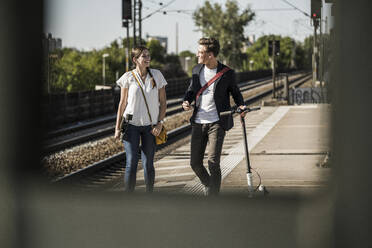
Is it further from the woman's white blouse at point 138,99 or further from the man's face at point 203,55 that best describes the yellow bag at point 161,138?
the man's face at point 203,55

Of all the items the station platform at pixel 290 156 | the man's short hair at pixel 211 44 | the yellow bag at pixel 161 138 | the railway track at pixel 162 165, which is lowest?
the railway track at pixel 162 165

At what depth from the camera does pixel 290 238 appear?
253 cm

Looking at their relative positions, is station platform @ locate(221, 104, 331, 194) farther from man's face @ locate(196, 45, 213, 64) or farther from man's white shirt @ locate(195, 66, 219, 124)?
man's face @ locate(196, 45, 213, 64)

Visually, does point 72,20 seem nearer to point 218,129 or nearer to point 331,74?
point 331,74

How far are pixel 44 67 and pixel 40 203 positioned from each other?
60cm

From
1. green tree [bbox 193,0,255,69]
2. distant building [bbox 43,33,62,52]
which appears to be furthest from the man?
distant building [bbox 43,33,62,52]

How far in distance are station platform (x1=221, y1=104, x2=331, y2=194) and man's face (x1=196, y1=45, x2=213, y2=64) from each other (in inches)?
33.2

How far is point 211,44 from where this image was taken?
4590 mm

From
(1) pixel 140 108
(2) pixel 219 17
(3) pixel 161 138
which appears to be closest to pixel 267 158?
(2) pixel 219 17

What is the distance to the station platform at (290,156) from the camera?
271 cm

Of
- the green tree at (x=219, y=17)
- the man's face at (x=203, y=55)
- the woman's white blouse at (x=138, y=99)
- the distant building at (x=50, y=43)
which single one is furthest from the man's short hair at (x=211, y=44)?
the distant building at (x=50, y=43)

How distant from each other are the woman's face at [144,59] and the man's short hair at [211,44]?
0.57 meters

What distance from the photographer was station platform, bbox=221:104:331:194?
2.71 metres

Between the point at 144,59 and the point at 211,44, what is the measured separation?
632mm
